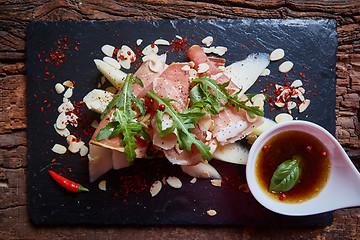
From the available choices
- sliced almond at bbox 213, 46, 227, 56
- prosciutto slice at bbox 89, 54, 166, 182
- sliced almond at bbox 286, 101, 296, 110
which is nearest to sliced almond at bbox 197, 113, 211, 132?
prosciutto slice at bbox 89, 54, 166, 182

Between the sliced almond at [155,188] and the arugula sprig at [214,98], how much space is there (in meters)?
0.50

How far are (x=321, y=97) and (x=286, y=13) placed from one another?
526 mm

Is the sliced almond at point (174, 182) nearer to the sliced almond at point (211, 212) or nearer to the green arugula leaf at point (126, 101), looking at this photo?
the sliced almond at point (211, 212)

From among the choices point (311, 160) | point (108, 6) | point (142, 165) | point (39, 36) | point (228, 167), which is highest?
point (108, 6)

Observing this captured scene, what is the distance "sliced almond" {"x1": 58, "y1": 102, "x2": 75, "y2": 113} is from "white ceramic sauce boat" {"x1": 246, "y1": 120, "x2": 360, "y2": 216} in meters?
1.02

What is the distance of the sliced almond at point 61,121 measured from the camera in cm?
172

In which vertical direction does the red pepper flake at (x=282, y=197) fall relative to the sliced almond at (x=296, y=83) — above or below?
below

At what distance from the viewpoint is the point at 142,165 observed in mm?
1714

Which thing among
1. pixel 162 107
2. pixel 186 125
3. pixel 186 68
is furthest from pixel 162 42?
pixel 186 125

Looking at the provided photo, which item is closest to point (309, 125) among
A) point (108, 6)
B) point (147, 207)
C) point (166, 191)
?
point (166, 191)

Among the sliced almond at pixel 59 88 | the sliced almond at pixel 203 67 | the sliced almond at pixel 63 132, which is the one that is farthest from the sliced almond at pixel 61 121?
the sliced almond at pixel 203 67

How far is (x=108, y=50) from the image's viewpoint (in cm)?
173

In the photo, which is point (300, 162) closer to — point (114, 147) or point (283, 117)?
point (283, 117)

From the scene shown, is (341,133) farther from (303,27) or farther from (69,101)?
(69,101)
